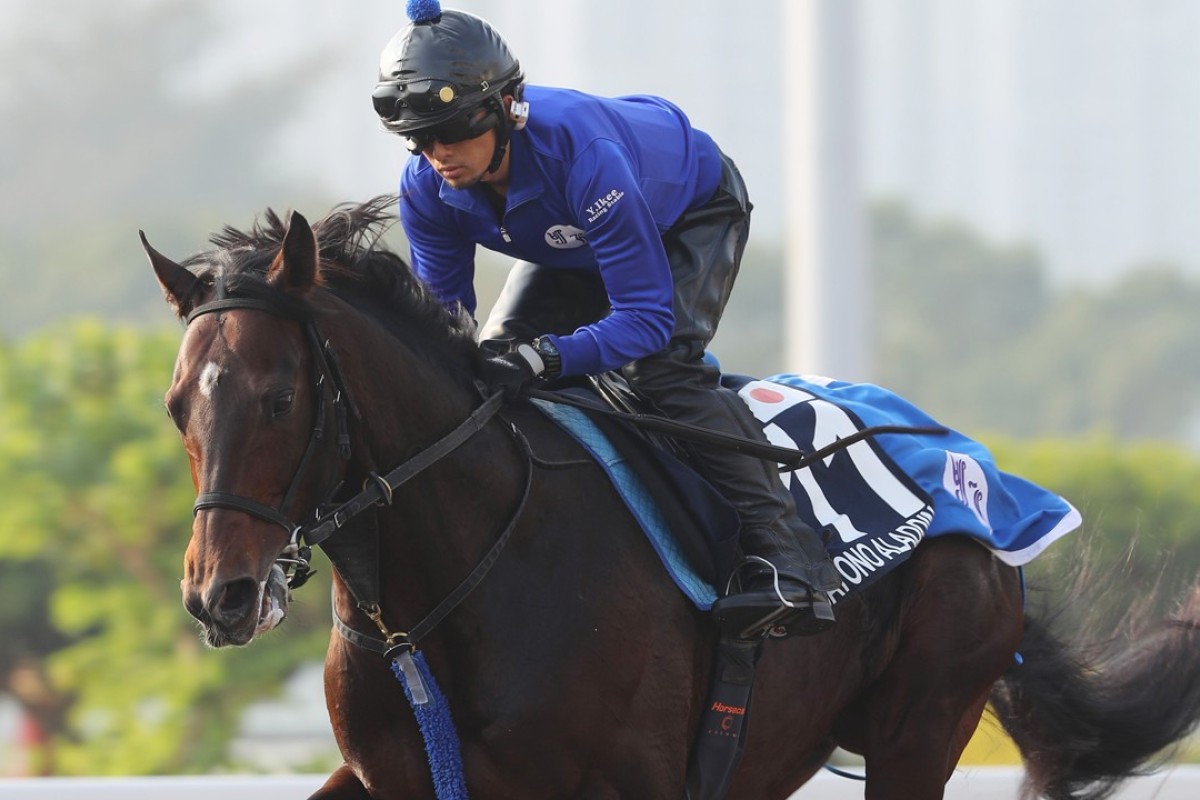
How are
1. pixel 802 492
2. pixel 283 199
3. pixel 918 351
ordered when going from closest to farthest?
1. pixel 802 492
2. pixel 283 199
3. pixel 918 351

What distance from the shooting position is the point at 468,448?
331 centimetres

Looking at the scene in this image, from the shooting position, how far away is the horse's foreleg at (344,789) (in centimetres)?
346

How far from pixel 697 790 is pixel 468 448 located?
2.94 feet

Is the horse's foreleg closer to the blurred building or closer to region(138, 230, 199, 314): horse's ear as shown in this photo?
region(138, 230, 199, 314): horse's ear

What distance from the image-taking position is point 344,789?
3.47 meters

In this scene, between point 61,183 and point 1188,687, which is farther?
point 61,183

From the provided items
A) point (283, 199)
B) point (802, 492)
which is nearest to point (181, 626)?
point (802, 492)

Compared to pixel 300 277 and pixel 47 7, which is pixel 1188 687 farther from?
pixel 47 7

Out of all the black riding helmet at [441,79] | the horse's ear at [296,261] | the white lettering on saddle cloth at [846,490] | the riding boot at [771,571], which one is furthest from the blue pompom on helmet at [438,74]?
the white lettering on saddle cloth at [846,490]

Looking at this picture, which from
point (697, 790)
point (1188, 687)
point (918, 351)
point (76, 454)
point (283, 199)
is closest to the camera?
point (697, 790)

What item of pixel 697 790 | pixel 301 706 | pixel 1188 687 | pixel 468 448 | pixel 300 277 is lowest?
A: pixel 301 706

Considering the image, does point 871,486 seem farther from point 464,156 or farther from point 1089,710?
point 464,156

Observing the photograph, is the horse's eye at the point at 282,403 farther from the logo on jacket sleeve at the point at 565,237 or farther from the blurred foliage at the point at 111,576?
the blurred foliage at the point at 111,576

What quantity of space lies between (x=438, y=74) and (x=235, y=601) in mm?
1149
